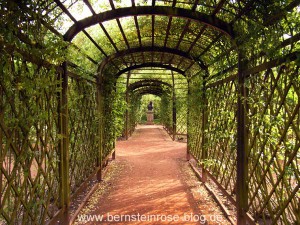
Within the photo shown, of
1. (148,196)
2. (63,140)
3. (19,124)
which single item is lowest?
(148,196)

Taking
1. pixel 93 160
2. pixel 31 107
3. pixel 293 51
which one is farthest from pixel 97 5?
pixel 93 160

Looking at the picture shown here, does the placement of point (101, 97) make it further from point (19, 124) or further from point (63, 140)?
point (19, 124)

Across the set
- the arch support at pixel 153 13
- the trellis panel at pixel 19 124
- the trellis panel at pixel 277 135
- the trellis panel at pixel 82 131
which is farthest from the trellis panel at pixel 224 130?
the trellis panel at pixel 19 124

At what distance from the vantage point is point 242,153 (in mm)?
2963

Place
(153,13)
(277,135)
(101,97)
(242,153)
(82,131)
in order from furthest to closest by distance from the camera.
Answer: (101,97)
(82,131)
(153,13)
(242,153)
(277,135)

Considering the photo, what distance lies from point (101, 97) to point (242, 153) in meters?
3.47

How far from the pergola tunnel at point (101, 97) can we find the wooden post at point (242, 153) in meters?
0.01

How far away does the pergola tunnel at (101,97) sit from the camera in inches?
72.8

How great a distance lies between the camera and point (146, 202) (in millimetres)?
4207

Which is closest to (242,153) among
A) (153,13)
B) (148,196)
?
(153,13)

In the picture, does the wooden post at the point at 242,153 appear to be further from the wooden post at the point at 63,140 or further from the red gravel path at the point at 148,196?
the wooden post at the point at 63,140

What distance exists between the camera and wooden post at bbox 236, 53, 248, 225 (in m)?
2.90

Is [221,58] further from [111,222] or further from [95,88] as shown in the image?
[111,222]

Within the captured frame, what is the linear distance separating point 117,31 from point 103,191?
303 centimetres
